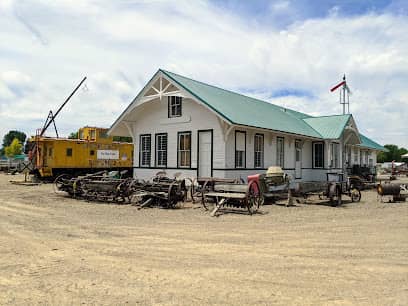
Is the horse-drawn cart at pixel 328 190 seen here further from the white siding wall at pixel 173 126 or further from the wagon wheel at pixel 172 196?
the wagon wheel at pixel 172 196

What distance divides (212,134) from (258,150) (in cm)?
290

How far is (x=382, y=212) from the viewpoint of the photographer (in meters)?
13.0

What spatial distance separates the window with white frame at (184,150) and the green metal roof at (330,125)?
30.9ft

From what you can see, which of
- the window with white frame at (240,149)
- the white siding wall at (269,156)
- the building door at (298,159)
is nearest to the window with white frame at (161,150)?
the white siding wall at (269,156)

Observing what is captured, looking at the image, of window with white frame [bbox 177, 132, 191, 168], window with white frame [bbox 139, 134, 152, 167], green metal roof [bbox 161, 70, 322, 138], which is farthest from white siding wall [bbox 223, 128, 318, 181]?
window with white frame [bbox 139, 134, 152, 167]

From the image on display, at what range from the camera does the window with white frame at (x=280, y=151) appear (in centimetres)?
2053

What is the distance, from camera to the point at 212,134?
1750cm

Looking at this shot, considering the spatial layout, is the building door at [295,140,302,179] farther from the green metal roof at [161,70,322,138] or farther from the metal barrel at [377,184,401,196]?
the metal barrel at [377,184,401,196]

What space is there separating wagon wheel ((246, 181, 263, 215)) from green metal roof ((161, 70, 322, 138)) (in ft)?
11.4

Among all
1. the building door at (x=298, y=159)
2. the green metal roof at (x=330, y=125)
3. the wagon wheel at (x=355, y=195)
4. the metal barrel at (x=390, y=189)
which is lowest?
the wagon wheel at (x=355, y=195)

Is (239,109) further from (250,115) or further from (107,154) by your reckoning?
(107,154)

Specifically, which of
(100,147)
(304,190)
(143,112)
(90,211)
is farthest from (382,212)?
(100,147)

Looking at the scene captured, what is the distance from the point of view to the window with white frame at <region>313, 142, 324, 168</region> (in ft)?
78.1

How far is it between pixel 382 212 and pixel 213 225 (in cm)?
655
